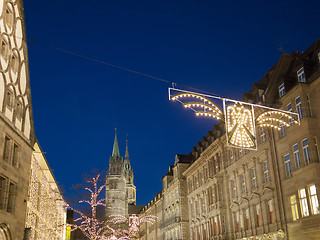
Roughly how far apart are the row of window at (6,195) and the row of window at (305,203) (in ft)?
63.5

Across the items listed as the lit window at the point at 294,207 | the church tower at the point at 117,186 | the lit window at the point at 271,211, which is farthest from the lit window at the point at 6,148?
the church tower at the point at 117,186

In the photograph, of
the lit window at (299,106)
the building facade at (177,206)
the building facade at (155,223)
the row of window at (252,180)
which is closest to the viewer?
the lit window at (299,106)

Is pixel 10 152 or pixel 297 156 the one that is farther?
pixel 297 156

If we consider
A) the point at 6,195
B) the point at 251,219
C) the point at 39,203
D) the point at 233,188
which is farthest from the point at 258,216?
the point at 6,195

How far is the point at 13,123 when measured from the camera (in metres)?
22.8

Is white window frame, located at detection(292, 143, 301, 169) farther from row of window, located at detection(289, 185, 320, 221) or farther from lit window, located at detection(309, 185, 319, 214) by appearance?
lit window, located at detection(309, 185, 319, 214)

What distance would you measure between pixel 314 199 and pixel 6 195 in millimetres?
19711

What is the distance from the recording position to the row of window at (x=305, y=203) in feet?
77.4

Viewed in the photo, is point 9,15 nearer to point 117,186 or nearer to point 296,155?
point 296,155

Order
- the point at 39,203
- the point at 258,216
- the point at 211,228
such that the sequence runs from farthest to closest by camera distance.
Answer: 1. the point at 211,228
2. the point at 39,203
3. the point at 258,216

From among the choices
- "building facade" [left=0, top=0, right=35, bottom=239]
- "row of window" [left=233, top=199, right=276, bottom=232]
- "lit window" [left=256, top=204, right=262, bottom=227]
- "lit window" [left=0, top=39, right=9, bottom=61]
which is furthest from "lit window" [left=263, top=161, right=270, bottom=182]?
"lit window" [left=0, top=39, right=9, bottom=61]

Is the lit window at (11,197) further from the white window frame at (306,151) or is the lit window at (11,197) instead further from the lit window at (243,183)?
the lit window at (243,183)

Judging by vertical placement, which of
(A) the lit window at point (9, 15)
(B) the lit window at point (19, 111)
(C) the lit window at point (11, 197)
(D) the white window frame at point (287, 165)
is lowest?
(C) the lit window at point (11, 197)

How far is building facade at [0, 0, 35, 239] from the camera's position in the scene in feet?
69.7
